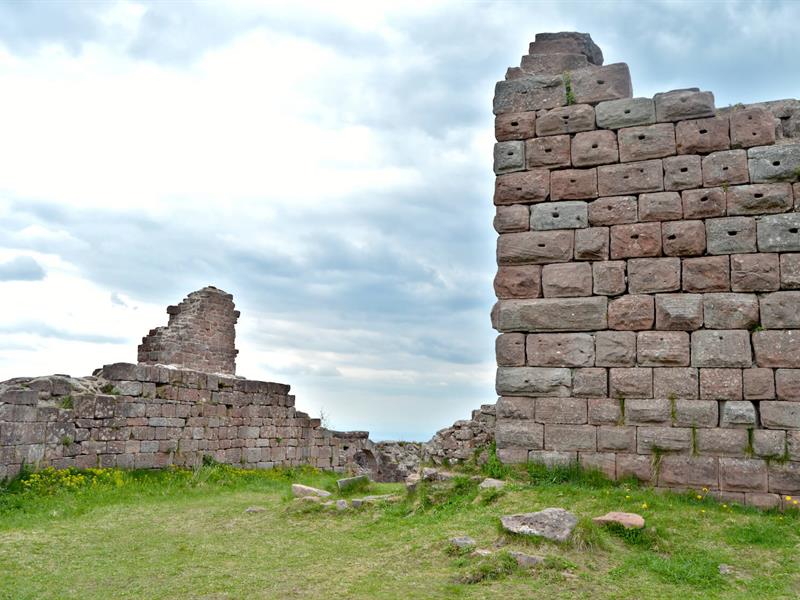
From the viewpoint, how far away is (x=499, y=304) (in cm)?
952

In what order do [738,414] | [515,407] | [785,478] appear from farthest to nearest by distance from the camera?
1. [515,407]
2. [738,414]
3. [785,478]

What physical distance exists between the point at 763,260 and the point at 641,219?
1366 mm

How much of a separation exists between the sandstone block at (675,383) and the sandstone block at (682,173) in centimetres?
208

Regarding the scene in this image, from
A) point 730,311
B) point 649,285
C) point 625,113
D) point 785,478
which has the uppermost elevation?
point 625,113

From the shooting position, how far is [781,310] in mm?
8359

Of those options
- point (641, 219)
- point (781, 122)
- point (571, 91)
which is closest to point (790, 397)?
point (641, 219)

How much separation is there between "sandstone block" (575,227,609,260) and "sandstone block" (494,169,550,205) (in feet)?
2.25

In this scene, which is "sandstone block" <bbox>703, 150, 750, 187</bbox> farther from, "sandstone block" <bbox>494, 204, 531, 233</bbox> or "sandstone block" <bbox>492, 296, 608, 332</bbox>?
"sandstone block" <bbox>494, 204, 531, 233</bbox>

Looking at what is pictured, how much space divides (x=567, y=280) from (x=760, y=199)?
2.26 m

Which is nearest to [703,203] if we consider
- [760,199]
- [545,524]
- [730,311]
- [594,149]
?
[760,199]

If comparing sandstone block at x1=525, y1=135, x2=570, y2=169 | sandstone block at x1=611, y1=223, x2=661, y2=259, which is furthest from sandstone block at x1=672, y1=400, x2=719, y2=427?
sandstone block at x1=525, y1=135, x2=570, y2=169

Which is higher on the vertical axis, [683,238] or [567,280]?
[683,238]

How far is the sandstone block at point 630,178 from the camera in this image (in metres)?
9.02

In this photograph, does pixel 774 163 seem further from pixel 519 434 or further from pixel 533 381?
pixel 519 434
